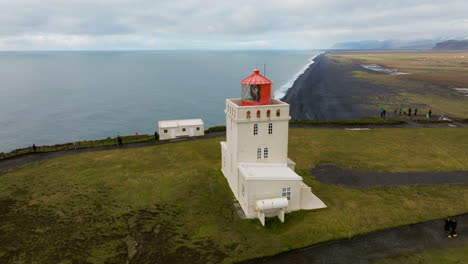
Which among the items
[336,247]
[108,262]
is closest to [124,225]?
[108,262]

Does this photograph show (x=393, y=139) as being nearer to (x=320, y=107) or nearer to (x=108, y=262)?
(x=320, y=107)

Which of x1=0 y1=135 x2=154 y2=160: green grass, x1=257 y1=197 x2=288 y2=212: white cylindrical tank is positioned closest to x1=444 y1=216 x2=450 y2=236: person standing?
x1=257 y1=197 x2=288 y2=212: white cylindrical tank

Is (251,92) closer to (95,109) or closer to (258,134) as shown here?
(258,134)

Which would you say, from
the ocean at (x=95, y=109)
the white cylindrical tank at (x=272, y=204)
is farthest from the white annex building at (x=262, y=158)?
the ocean at (x=95, y=109)

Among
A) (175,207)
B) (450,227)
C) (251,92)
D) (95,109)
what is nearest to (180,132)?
(175,207)

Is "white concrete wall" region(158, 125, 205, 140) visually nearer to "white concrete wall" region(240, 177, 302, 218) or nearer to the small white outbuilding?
the small white outbuilding

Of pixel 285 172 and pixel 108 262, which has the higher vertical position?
pixel 285 172
